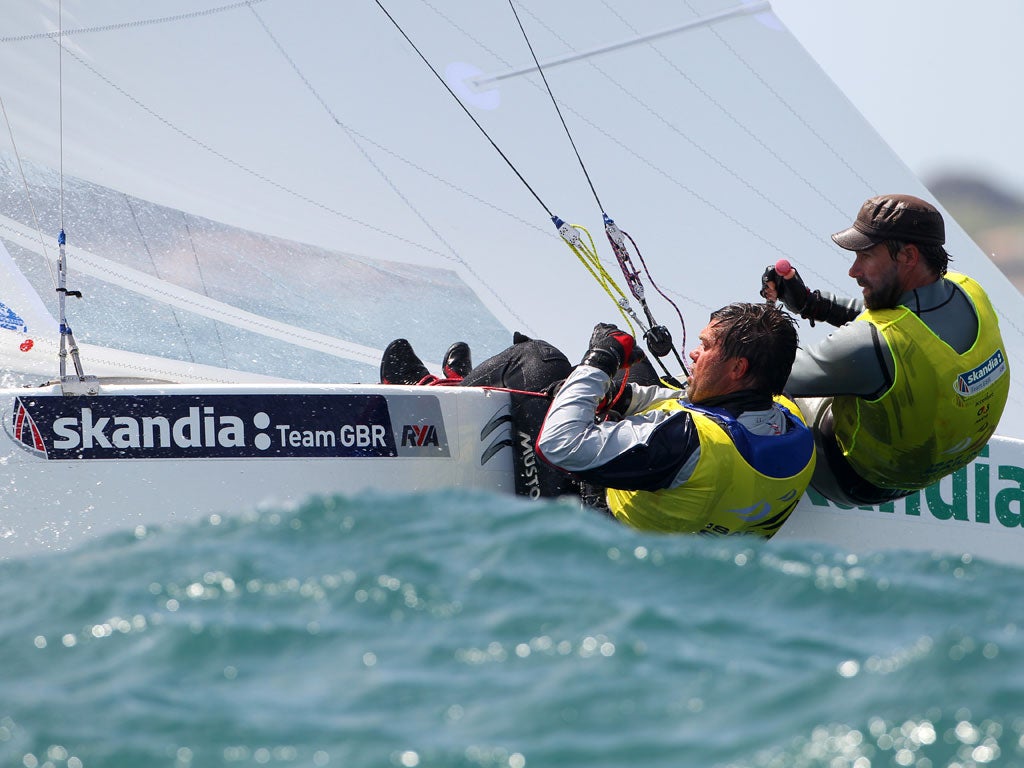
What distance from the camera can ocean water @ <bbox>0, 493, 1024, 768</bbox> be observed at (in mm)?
1234

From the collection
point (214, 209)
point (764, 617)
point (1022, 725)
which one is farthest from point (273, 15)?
point (1022, 725)

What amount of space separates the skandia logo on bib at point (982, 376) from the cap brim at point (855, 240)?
29 cm

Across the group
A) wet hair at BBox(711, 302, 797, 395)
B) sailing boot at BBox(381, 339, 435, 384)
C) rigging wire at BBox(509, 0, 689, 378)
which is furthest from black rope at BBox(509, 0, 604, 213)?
wet hair at BBox(711, 302, 797, 395)

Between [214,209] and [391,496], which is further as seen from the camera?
[214,209]

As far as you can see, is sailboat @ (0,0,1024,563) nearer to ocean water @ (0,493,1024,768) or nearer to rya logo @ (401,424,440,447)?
rya logo @ (401,424,440,447)

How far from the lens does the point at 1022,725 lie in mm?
1241

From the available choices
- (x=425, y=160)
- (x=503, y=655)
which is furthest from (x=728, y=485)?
(x=425, y=160)

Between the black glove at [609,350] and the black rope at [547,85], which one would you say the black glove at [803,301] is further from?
the black rope at [547,85]

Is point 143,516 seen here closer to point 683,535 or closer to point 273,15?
point 683,535

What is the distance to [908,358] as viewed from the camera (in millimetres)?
2279

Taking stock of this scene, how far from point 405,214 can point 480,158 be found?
0.33 metres

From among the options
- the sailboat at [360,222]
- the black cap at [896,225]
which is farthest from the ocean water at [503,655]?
the black cap at [896,225]

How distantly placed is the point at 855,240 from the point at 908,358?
0.81ft

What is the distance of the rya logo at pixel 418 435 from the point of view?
250cm
